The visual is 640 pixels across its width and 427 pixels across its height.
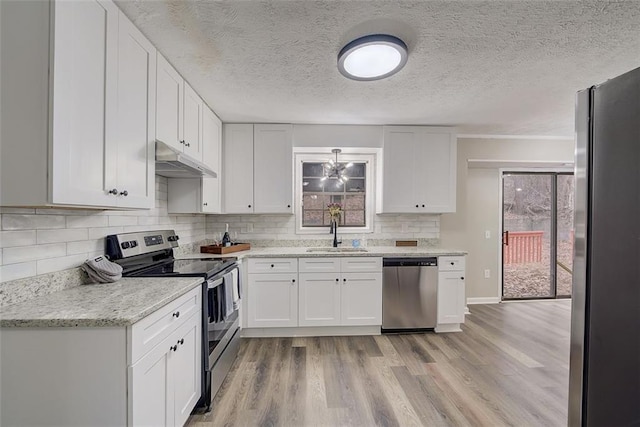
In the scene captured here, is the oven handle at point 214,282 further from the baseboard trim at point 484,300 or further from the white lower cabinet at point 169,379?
the baseboard trim at point 484,300

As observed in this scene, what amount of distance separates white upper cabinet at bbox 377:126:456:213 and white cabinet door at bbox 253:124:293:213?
1.15 metres

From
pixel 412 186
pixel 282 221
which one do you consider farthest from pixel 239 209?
pixel 412 186

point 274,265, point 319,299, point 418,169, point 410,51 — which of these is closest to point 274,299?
point 274,265

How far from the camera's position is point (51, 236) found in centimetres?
151

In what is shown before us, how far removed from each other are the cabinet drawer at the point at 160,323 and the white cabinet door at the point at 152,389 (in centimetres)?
4

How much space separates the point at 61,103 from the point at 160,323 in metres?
1.02

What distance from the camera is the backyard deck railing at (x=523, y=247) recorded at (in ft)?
14.4

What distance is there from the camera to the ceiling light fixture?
3.65m

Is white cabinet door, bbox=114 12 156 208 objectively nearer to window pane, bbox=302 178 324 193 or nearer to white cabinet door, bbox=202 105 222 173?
white cabinet door, bbox=202 105 222 173

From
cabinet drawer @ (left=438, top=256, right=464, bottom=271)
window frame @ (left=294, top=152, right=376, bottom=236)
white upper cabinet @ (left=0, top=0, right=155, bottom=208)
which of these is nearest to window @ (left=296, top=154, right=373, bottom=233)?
window frame @ (left=294, top=152, right=376, bottom=236)

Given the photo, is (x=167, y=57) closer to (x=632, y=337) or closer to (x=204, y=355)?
(x=204, y=355)

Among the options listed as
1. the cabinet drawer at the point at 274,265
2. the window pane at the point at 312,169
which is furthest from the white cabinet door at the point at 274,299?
the window pane at the point at 312,169

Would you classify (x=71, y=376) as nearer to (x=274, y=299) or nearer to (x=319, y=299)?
(x=274, y=299)

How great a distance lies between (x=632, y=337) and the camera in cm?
73
